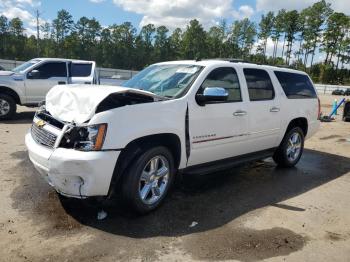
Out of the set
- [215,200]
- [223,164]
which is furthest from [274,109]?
[215,200]

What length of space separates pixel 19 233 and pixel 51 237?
365 millimetres

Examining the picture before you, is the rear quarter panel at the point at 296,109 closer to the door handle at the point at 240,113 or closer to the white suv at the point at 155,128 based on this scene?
the white suv at the point at 155,128

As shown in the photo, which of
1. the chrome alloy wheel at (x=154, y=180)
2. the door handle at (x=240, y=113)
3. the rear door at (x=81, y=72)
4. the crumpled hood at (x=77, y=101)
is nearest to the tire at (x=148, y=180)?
the chrome alloy wheel at (x=154, y=180)

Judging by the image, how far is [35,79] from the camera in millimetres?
11758

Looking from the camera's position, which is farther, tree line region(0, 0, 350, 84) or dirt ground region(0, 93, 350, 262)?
tree line region(0, 0, 350, 84)

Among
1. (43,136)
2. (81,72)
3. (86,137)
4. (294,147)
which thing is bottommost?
(294,147)

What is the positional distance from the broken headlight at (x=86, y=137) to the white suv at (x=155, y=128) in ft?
0.03

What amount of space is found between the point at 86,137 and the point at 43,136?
0.72 m

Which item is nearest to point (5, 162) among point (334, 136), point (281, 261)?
point (281, 261)

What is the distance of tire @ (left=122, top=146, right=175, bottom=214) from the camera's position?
13.7 ft

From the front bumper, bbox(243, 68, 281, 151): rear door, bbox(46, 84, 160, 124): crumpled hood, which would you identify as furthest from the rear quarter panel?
the front bumper

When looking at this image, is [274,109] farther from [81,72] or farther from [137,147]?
[81,72]

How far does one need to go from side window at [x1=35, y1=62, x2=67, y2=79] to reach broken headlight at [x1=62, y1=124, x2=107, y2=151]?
879 cm

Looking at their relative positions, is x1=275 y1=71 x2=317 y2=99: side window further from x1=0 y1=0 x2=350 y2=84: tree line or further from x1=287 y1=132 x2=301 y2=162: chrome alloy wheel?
x1=0 y1=0 x2=350 y2=84: tree line
